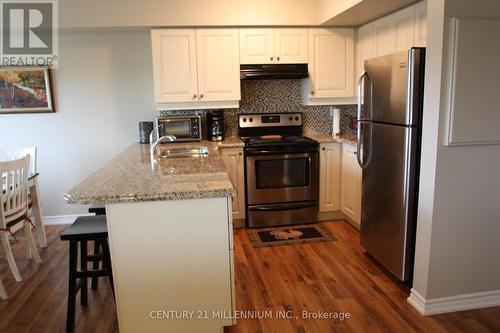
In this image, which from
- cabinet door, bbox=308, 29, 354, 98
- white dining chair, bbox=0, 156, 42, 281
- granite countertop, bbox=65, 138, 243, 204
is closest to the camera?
granite countertop, bbox=65, 138, 243, 204

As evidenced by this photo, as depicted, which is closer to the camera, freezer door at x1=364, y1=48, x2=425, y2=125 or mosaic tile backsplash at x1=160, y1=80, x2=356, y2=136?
freezer door at x1=364, y1=48, x2=425, y2=125

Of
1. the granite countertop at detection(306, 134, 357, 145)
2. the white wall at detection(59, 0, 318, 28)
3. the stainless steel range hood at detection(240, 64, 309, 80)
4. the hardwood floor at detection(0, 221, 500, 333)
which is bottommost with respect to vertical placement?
the hardwood floor at detection(0, 221, 500, 333)

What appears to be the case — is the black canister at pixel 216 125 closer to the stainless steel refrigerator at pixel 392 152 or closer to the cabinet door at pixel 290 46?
the cabinet door at pixel 290 46

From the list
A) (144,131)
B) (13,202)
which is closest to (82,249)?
(13,202)

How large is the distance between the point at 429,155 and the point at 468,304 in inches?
40.0

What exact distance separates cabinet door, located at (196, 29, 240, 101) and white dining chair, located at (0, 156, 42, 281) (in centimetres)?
Answer: 175

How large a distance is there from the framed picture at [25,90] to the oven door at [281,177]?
2300 millimetres

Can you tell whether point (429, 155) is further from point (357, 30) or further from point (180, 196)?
point (357, 30)

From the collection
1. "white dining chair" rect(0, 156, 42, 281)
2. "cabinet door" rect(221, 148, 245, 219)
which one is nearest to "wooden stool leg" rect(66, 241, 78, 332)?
"white dining chair" rect(0, 156, 42, 281)

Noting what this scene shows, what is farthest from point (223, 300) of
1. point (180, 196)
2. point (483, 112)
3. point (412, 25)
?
point (412, 25)

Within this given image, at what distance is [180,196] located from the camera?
6.05 feet

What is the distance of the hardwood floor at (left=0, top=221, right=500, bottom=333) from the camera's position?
7.37 feet

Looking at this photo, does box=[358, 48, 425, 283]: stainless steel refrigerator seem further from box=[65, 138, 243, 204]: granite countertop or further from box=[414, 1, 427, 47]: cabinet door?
box=[65, 138, 243, 204]: granite countertop

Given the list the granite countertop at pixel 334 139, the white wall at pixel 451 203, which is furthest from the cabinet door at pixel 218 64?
the white wall at pixel 451 203
